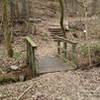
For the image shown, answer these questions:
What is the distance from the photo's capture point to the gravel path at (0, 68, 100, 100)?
602cm

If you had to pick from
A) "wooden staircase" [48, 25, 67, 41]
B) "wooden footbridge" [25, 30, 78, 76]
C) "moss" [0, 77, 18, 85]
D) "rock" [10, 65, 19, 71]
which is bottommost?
"moss" [0, 77, 18, 85]

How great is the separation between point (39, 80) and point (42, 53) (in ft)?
12.9

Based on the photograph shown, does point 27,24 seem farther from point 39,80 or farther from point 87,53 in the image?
point 39,80

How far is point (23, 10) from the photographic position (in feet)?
55.3

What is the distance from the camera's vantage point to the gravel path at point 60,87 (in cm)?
602

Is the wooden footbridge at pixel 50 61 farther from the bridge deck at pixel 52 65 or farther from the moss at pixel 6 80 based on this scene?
the moss at pixel 6 80

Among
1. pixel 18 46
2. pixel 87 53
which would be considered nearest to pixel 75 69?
pixel 87 53

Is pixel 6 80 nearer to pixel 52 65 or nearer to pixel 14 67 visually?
pixel 14 67

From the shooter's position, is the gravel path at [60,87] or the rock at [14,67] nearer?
the gravel path at [60,87]

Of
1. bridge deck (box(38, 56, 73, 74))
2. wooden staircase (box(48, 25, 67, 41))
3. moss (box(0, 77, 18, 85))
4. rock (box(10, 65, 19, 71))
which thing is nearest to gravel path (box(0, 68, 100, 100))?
bridge deck (box(38, 56, 73, 74))

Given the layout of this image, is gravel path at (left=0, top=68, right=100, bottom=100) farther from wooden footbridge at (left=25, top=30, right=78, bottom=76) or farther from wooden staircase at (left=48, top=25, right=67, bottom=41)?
wooden staircase at (left=48, top=25, right=67, bottom=41)

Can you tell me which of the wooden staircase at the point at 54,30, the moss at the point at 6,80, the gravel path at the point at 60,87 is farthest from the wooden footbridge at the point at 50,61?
the wooden staircase at the point at 54,30

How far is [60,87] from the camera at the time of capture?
658 cm

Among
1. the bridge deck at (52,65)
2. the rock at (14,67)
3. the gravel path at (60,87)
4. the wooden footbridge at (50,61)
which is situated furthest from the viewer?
the rock at (14,67)
